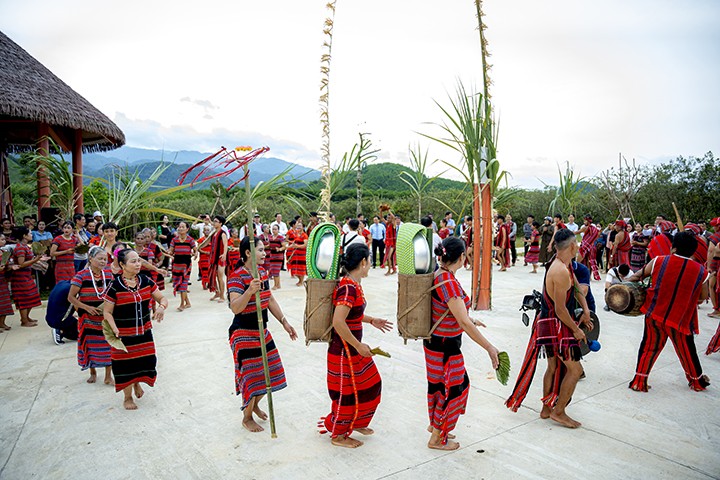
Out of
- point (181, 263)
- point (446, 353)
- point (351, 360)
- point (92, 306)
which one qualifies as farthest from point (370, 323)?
point (181, 263)

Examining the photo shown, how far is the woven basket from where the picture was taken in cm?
331

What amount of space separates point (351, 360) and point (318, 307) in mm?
427

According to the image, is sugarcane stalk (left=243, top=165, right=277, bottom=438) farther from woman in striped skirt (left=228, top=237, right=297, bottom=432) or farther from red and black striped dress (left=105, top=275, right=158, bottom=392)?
red and black striped dress (left=105, top=275, right=158, bottom=392)

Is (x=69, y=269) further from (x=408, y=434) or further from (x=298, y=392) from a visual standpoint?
(x=408, y=434)

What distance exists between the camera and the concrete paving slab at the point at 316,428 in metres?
3.17

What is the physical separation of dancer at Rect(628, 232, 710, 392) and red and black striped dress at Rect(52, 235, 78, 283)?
7.84 metres

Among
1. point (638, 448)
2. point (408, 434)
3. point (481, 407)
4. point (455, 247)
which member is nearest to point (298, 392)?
point (408, 434)

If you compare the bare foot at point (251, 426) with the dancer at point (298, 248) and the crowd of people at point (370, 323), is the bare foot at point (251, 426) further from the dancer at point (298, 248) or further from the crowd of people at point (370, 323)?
the dancer at point (298, 248)

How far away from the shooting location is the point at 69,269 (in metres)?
7.83

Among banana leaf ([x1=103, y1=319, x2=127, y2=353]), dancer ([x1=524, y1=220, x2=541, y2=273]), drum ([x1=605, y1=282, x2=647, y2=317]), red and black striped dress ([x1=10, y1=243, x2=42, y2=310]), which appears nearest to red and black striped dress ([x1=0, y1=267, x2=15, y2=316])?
red and black striped dress ([x1=10, y1=243, x2=42, y2=310])

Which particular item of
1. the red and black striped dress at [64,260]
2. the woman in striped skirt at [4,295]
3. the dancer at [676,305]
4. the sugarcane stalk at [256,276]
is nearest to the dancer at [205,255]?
the red and black striped dress at [64,260]

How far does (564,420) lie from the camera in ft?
12.3

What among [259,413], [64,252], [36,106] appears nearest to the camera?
[259,413]

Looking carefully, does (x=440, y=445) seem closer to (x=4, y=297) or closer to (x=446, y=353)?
(x=446, y=353)
